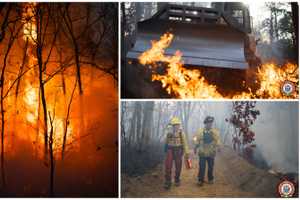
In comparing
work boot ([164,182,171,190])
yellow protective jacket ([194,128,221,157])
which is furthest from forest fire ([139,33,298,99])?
work boot ([164,182,171,190])

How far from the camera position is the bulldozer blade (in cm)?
293

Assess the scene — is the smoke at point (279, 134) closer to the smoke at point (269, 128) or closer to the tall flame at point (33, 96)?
the smoke at point (269, 128)

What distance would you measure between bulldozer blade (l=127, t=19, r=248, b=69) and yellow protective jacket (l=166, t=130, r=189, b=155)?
0.61 metres

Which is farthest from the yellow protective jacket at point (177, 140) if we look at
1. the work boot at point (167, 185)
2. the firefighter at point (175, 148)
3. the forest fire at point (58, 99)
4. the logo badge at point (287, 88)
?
the logo badge at point (287, 88)

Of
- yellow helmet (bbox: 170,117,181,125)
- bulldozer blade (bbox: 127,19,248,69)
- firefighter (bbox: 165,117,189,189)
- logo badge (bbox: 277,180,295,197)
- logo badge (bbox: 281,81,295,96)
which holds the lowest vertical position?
logo badge (bbox: 277,180,295,197)

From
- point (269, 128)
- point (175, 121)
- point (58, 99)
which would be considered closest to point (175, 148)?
point (175, 121)

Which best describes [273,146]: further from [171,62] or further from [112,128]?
[112,128]

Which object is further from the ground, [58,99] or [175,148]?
[58,99]

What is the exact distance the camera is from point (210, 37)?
3.00 meters

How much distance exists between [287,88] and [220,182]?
1000 millimetres

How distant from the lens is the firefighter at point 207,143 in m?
2.93

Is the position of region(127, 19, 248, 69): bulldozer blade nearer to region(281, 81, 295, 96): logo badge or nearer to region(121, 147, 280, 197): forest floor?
region(281, 81, 295, 96): logo badge

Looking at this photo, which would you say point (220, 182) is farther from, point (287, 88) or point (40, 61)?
point (40, 61)

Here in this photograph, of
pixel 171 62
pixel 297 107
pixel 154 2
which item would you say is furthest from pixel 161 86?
pixel 297 107
